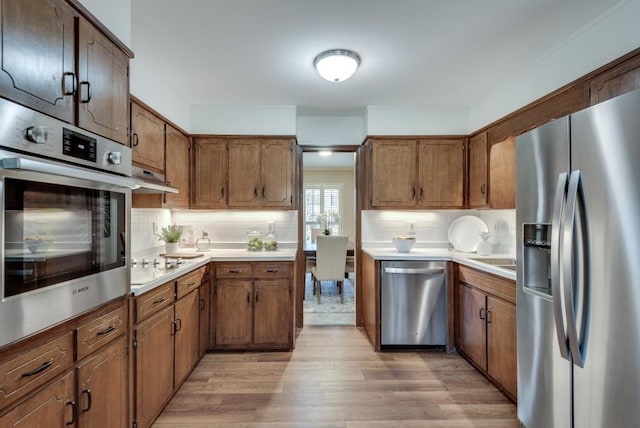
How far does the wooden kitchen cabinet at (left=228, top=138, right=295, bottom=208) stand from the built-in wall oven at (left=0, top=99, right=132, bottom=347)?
188 cm

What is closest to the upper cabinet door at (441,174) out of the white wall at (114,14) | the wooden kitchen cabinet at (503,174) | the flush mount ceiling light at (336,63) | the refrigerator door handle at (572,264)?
the wooden kitchen cabinet at (503,174)

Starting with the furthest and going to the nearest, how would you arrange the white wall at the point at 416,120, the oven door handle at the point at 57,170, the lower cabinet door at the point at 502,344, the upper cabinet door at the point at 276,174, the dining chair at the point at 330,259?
the dining chair at the point at 330,259, the white wall at the point at 416,120, the upper cabinet door at the point at 276,174, the lower cabinet door at the point at 502,344, the oven door handle at the point at 57,170

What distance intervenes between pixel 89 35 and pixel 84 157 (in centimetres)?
54

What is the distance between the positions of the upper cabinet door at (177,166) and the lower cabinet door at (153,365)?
3.86 ft

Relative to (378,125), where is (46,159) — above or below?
below

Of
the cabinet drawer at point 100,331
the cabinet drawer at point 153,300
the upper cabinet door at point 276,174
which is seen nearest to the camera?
the cabinet drawer at point 100,331

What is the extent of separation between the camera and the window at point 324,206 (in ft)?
25.9

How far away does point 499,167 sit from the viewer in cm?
284

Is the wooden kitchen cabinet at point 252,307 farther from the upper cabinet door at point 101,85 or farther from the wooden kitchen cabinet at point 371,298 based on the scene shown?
the upper cabinet door at point 101,85

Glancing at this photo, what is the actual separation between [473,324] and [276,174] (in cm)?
240

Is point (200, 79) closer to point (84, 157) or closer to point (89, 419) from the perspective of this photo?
point (84, 157)

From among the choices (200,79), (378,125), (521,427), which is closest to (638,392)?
(521,427)

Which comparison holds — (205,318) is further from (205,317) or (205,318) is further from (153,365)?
(153,365)

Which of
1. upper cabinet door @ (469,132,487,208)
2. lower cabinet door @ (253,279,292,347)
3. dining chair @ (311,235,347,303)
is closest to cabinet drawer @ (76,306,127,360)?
lower cabinet door @ (253,279,292,347)
